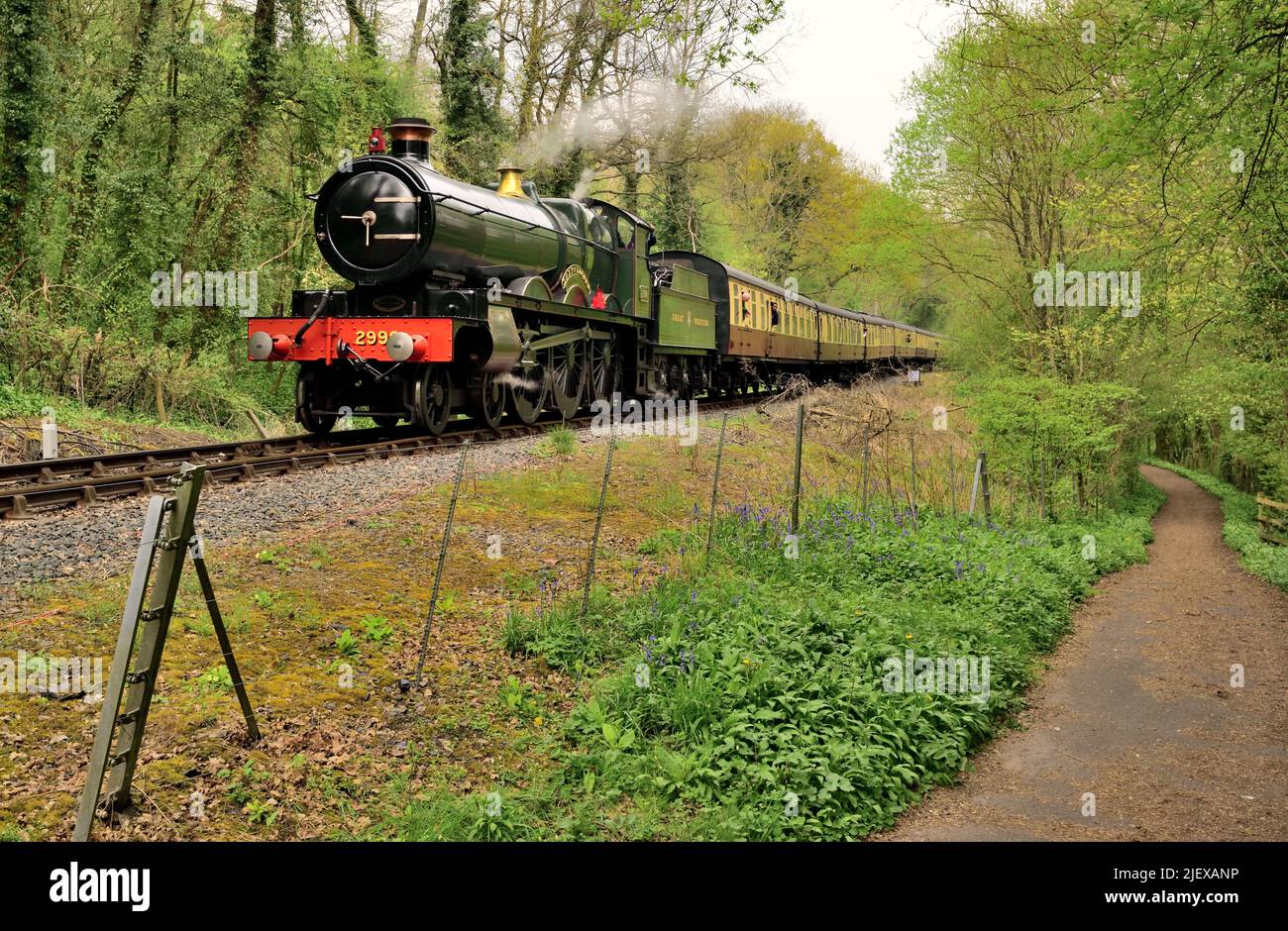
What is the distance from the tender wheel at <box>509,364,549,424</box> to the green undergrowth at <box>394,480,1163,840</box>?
483 centimetres

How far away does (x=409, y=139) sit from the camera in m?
13.0

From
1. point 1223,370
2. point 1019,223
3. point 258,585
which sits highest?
point 1019,223

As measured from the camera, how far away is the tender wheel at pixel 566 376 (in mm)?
15172

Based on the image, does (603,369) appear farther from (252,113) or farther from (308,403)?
(252,113)

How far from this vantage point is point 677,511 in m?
10.9

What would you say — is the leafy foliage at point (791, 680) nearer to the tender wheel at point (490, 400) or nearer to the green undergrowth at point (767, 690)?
the green undergrowth at point (767, 690)

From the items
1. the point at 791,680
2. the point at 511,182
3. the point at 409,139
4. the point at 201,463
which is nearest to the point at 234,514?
the point at 201,463

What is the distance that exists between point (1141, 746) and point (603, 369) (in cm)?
1172

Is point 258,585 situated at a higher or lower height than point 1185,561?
higher

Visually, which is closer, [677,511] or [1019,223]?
[677,511]

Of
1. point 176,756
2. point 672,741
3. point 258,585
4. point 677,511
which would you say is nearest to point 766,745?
point 672,741

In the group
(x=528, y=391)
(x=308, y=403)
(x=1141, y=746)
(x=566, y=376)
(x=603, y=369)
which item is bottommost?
(x=1141, y=746)
